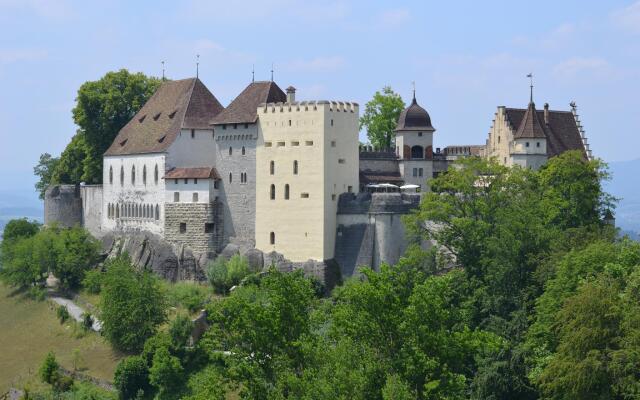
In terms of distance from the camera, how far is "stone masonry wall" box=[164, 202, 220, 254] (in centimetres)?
7631

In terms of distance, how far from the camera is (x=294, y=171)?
7219 centimetres

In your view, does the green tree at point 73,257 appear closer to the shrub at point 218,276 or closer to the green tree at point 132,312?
the green tree at point 132,312

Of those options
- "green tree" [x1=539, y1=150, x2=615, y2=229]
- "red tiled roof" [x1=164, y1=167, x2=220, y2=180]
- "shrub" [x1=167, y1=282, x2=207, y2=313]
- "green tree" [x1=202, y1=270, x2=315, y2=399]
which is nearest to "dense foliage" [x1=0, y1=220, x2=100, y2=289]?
"red tiled roof" [x1=164, y1=167, x2=220, y2=180]

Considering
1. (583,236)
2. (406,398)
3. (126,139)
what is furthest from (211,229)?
(406,398)

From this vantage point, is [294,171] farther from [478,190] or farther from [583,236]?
[583,236]

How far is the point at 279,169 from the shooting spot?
239ft

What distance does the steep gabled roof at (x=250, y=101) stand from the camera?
74.6 meters

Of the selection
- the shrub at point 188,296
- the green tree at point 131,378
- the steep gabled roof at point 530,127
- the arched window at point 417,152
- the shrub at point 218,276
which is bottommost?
the green tree at point 131,378

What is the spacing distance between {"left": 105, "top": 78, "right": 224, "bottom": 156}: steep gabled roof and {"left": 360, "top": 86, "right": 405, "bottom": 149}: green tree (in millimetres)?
14133

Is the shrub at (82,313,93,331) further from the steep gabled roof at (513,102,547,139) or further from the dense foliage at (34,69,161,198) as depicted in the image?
the steep gabled roof at (513,102,547,139)

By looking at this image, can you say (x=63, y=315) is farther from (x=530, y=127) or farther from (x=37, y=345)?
(x=530, y=127)

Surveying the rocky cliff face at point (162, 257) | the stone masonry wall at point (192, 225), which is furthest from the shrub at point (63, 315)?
the stone masonry wall at point (192, 225)

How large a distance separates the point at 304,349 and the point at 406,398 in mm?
6452

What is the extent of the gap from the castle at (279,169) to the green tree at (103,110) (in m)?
6.82
